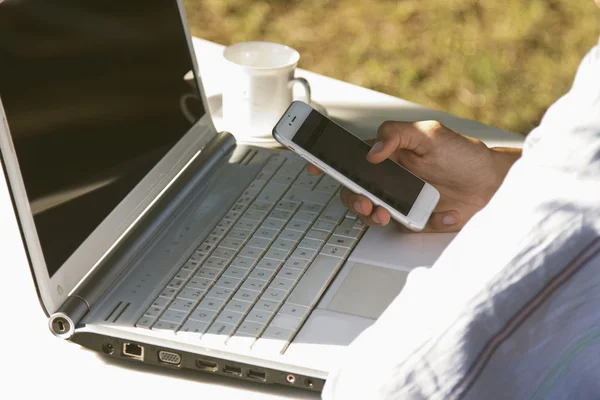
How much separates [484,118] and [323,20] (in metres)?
0.85

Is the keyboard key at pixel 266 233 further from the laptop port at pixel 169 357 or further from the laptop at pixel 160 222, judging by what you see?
the laptop port at pixel 169 357

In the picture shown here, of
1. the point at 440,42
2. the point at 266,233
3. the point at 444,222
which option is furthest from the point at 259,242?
the point at 440,42

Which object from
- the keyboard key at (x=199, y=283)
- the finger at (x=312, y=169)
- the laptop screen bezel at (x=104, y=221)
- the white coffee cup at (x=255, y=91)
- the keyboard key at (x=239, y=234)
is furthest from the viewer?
the white coffee cup at (x=255, y=91)

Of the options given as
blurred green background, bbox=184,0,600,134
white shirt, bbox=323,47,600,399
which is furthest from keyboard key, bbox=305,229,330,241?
blurred green background, bbox=184,0,600,134

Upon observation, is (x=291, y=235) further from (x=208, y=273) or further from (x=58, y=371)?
(x=58, y=371)

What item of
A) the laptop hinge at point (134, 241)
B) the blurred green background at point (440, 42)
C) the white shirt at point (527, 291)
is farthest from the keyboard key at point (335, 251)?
the blurred green background at point (440, 42)

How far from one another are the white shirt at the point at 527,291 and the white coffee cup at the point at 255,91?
2.64 ft

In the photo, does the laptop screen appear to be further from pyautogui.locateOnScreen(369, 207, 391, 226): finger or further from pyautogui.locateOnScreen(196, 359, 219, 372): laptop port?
pyautogui.locateOnScreen(369, 207, 391, 226): finger

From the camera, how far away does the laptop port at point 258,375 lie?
823 mm

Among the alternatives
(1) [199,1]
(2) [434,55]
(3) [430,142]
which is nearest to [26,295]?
(3) [430,142]

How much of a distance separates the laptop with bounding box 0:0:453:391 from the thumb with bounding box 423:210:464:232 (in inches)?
0.5

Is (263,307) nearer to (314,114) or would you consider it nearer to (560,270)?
(314,114)

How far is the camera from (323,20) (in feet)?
11.4

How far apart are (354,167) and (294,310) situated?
0.25 meters
